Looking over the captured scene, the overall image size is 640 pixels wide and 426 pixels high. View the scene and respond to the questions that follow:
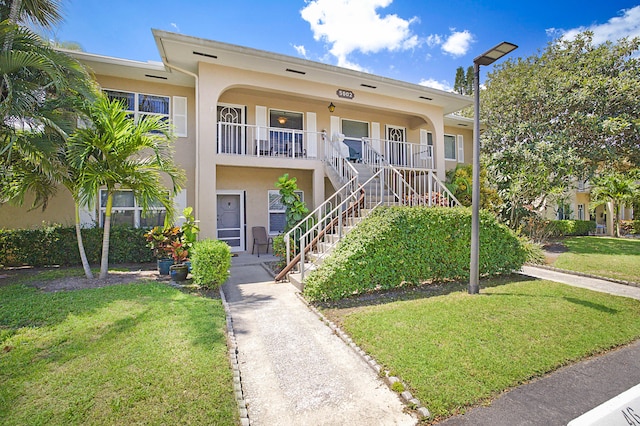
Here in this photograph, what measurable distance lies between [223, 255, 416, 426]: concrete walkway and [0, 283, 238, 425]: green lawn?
0.32 meters

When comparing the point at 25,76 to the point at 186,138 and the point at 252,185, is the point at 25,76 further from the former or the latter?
the point at 252,185

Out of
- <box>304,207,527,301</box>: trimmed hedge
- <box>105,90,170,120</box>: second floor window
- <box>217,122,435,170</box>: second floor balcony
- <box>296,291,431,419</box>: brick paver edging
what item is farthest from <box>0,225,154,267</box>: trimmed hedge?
<box>296,291,431,419</box>: brick paver edging

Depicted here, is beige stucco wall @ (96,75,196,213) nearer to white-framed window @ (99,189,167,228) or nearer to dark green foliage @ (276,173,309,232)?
white-framed window @ (99,189,167,228)

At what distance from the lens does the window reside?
15.9 meters

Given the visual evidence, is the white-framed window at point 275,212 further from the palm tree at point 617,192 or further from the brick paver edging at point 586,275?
the palm tree at point 617,192

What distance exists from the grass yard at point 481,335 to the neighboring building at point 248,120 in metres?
5.89

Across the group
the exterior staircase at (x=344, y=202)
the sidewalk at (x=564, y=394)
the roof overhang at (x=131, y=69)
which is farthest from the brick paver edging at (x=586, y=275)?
the roof overhang at (x=131, y=69)

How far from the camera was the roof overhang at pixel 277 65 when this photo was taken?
8102 millimetres

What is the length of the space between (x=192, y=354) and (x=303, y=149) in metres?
9.21

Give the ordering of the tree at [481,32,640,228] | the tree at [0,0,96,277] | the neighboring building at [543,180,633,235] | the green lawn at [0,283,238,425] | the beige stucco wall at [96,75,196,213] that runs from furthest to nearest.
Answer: the neighboring building at [543,180,633,235], the tree at [481,32,640,228], the beige stucco wall at [96,75,196,213], the tree at [0,0,96,277], the green lawn at [0,283,238,425]

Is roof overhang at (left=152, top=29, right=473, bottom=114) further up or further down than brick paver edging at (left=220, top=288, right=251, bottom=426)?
further up

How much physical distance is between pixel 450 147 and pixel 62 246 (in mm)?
16807

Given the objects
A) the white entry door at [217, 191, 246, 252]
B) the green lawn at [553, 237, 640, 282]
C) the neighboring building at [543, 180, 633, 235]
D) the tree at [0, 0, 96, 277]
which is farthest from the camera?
the neighboring building at [543, 180, 633, 235]

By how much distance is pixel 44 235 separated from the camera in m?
8.30
